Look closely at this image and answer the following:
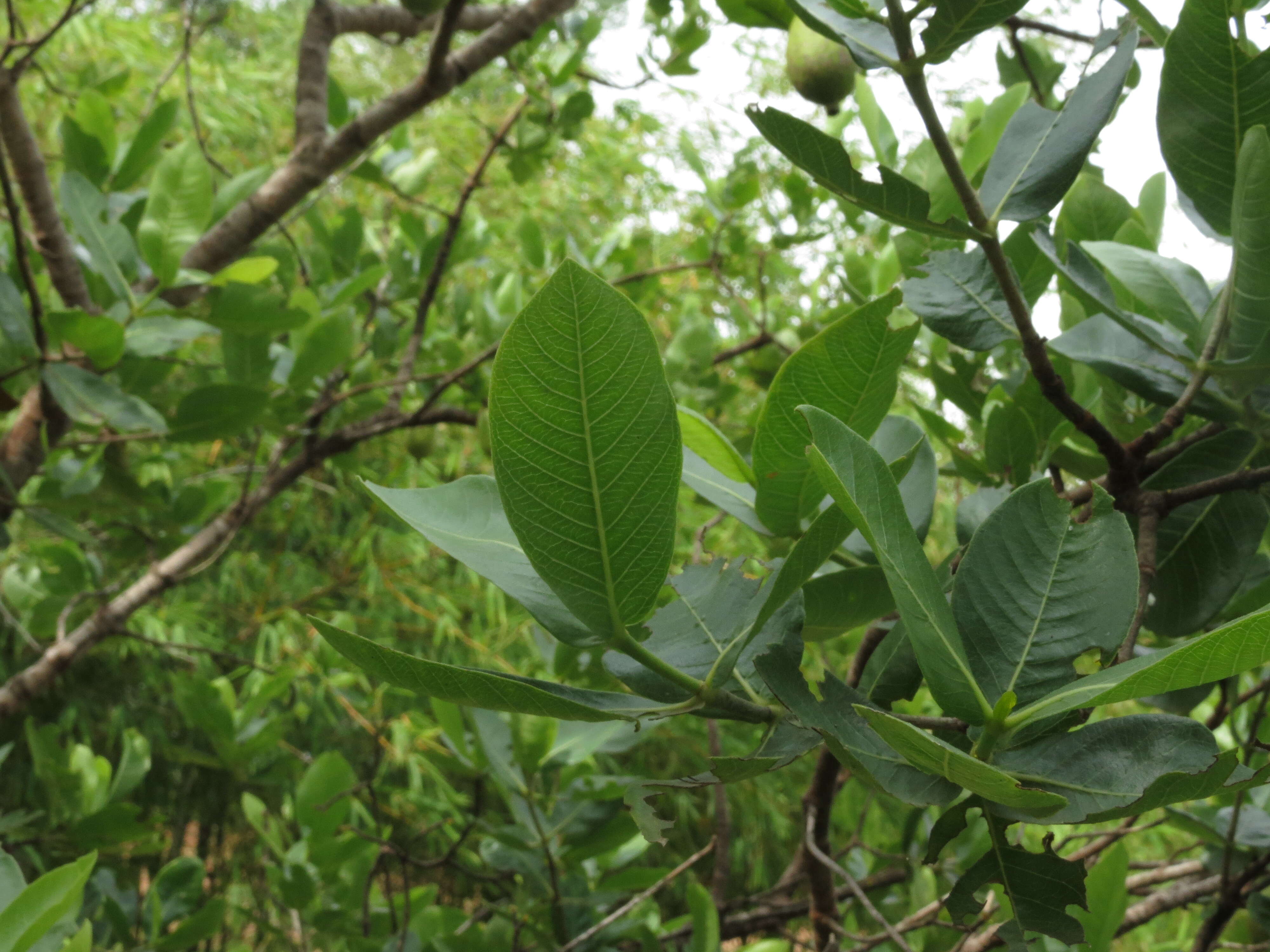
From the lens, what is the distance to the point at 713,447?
0.37 meters

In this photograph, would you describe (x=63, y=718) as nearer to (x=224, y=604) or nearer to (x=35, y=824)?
(x=224, y=604)

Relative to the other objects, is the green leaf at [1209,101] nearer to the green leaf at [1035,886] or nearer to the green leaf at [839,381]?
the green leaf at [839,381]

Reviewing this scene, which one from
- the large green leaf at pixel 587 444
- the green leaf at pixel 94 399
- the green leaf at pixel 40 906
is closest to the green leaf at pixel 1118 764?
the large green leaf at pixel 587 444

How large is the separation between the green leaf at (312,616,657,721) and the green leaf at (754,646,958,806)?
1.7 inches

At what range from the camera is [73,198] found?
737 millimetres

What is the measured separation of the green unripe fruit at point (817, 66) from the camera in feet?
1.87

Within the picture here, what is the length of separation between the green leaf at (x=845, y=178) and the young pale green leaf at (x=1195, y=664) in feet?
0.51

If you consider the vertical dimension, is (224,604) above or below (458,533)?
below

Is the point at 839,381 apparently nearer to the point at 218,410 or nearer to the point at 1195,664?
the point at 1195,664

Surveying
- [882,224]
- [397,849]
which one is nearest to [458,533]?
[397,849]

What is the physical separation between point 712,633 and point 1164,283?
229mm

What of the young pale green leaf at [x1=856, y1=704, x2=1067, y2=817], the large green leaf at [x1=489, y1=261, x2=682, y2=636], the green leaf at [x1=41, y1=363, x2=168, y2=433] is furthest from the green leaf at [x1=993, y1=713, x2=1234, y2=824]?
the green leaf at [x1=41, y1=363, x2=168, y2=433]

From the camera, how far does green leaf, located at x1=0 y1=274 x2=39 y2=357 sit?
69 cm

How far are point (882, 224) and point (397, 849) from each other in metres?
0.64
